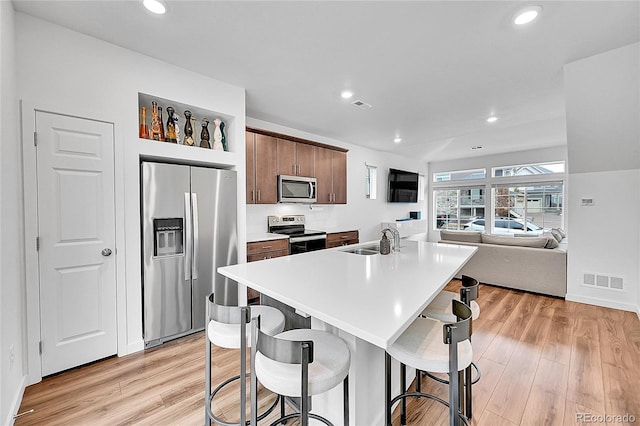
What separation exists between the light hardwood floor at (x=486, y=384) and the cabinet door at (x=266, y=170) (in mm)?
1982

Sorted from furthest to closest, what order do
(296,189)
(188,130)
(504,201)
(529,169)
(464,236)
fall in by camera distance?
(504,201), (529,169), (464,236), (296,189), (188,130)

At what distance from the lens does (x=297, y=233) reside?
14.6 ft

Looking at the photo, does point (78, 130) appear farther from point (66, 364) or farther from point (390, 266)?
point (390, 266)

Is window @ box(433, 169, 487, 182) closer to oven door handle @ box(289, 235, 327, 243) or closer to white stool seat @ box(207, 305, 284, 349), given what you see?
oven door handle @ box(289, 235, 327, 243)

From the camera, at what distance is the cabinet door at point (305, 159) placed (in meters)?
4.36

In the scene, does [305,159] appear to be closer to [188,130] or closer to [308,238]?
[308,238]

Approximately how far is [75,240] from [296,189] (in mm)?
2717

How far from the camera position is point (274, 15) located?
1.94 meters

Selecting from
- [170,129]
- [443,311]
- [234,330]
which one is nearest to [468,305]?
[443,311]

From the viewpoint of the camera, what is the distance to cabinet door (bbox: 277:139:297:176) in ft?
13.4

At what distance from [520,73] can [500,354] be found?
2695 millimetres

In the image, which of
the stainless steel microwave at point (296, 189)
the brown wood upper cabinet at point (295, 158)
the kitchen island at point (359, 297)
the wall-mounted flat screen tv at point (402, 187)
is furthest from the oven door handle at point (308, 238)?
the wall-mounted flat screen tv at point (402, 187)

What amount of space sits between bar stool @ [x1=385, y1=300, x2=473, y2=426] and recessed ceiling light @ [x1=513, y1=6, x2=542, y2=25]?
204 cm

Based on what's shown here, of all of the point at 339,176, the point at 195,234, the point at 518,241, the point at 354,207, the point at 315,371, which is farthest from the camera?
the point at 354,207
